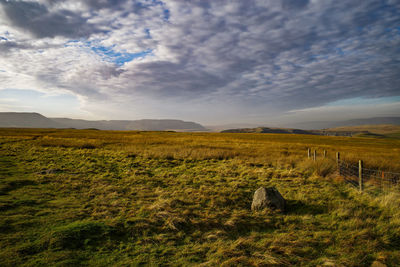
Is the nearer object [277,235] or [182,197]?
[277,235]

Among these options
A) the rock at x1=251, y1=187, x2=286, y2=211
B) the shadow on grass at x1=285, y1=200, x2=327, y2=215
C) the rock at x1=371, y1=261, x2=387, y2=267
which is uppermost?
the rock at x1=251, y1=187, x2=286, y2=211

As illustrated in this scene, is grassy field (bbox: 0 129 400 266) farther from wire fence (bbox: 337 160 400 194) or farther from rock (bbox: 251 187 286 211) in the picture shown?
wire fence (bbox: 337 160 400 194)

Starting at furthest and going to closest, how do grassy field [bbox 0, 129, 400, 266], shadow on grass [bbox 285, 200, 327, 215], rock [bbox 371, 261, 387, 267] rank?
shadow on grass [bbox 285, 200, 327, 215]
grassy field [bbox 0, 129, 400, 266]
rock [bbox 371, 261, 387, 267]

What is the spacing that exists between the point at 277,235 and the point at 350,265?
1815 millimetres

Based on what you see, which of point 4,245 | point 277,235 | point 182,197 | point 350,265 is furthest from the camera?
point 182,197

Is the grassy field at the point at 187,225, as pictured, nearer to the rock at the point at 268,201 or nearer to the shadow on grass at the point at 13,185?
the shadow on grass at the point at 13,185

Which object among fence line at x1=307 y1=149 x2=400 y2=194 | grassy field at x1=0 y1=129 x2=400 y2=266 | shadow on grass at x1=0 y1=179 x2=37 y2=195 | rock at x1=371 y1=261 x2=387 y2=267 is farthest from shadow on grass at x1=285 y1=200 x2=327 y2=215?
shadow on grass at x1=0 y1=179 x2=37 y2=195

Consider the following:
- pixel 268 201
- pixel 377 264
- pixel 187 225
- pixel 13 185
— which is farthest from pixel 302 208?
pixel 13 185

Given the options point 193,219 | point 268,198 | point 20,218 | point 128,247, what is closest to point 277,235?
point 268,198

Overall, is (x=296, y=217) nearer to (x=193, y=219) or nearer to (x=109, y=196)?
(x=193, y=219)

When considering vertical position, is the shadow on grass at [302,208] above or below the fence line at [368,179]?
below

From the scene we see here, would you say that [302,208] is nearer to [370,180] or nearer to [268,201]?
[268,201]

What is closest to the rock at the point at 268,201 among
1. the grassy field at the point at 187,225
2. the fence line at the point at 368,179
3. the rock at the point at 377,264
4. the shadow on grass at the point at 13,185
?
the grassy field at the point at 187,225

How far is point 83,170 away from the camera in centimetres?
1457
